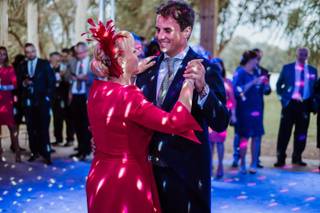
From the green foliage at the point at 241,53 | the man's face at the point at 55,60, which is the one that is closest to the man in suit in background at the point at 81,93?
the man's face at the point at 55,60

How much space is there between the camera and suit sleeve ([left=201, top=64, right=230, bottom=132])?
2.08m

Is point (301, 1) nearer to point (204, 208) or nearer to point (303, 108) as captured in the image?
point (303, 108)

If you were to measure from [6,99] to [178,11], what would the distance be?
5.44 meters

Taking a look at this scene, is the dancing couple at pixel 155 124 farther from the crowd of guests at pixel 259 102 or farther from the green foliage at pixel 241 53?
the green foliage at pixel 241 53

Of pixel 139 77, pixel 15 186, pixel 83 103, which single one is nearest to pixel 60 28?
pixel 83 103

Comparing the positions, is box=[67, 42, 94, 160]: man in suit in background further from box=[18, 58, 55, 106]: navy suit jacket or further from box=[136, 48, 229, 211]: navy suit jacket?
box=[136, 48, 229, 211]: navy suit jacket

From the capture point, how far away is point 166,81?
88.9 inches

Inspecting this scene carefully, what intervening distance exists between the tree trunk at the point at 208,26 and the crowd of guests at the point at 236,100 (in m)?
0.72

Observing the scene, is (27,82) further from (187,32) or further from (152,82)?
(187,32)

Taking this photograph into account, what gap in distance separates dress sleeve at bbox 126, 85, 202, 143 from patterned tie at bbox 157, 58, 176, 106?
0.25 meters

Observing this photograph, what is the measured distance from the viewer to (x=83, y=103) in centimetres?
746

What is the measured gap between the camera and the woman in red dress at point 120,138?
2.02 m

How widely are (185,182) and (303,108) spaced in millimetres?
5134

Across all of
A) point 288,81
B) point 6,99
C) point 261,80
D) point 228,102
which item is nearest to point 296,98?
point 288,81
